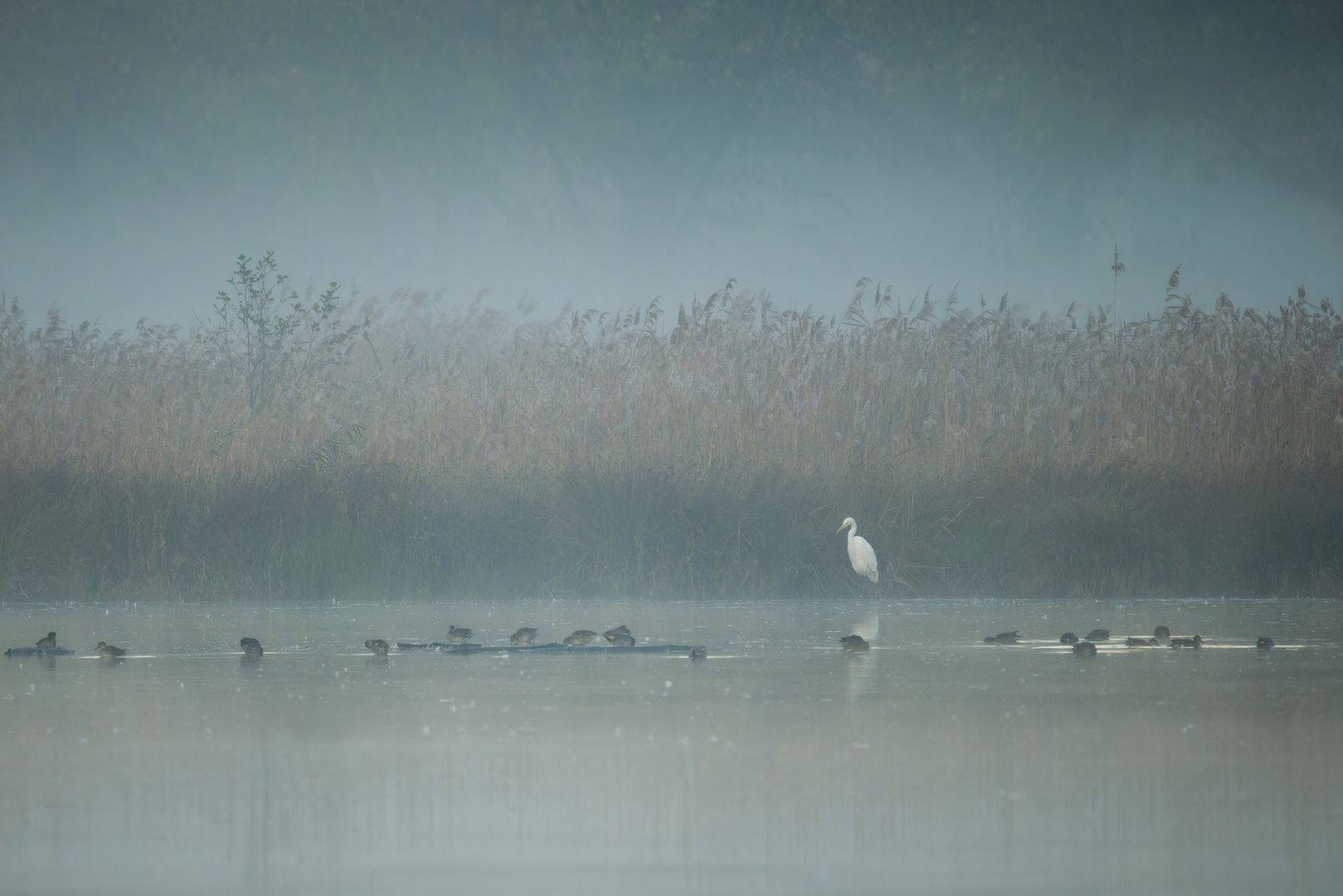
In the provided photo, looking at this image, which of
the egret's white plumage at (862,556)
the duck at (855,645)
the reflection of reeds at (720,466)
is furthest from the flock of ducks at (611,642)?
the reflection of reeds at (720,466)

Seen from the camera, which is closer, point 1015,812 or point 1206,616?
point 1015,812

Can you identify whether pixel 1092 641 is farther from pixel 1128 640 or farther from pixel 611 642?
pixel 611 642

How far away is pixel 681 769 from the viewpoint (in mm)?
4871

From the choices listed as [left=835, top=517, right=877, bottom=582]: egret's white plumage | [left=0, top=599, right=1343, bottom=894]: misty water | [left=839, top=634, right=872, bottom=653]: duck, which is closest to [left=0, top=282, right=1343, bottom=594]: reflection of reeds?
[left=835, top=517, right=877, bottom=582]: egret's white plumage

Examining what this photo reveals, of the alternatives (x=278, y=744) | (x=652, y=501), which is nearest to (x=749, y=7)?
(x=652, y=501)

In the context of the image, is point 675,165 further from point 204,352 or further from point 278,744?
point 278,744

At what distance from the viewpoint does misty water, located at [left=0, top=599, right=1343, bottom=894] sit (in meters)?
3.74

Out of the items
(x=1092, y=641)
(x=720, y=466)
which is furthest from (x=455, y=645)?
(x=720, y=466)

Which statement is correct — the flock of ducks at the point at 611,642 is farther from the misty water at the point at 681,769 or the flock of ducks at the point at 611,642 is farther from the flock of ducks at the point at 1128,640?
the misty water at the point at 681,769

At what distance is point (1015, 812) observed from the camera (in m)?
4.25

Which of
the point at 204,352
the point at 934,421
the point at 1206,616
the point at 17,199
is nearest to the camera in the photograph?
the point at 1206,616

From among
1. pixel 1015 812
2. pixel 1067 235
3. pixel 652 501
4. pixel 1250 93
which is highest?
pixel 1250 93

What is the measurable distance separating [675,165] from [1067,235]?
8.35m

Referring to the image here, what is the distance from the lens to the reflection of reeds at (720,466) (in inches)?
470
